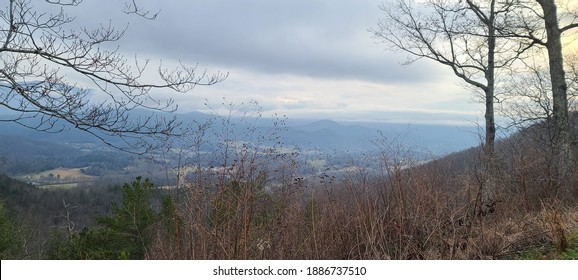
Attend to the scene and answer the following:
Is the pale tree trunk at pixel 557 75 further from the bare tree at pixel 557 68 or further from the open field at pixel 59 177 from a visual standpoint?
the open field at pixel 59 177

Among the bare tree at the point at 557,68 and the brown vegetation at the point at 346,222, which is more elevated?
the bare tree at the point at 557,68

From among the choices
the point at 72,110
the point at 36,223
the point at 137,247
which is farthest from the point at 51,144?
the point at 72,110

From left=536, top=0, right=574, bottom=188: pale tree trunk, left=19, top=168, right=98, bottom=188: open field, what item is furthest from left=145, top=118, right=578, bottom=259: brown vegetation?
left=19, top=168, right=98, bottom=188: open field

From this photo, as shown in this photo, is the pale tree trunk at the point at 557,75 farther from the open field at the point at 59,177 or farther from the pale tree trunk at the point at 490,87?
the open field at the point at 59,177

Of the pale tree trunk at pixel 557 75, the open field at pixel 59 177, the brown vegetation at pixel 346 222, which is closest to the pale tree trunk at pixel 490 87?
the pale tree trunk at pixel 557 75

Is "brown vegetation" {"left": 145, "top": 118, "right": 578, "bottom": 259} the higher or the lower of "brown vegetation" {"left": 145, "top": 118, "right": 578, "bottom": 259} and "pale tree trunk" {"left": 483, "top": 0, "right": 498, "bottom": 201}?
the lower

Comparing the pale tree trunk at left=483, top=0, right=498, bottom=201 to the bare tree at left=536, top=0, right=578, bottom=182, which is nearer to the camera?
the bare tree at left=536, top=0, right=578, bottom=182

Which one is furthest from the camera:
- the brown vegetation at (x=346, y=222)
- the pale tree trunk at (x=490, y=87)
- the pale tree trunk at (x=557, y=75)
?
the pale tree trunk at (x=490, y=87)

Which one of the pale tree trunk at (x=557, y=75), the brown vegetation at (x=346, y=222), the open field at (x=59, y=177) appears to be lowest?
the open field at (x=59, y=177)

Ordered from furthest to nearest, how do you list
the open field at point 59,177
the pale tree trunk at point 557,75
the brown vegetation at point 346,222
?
the open field at point 59,177 → the pale tree trunk at point 557,75 → the brown vegetation at point 346,222

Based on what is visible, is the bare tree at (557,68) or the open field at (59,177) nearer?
the bare tree at (557,68)

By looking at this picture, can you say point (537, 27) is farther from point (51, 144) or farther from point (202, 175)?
point (51, 144)

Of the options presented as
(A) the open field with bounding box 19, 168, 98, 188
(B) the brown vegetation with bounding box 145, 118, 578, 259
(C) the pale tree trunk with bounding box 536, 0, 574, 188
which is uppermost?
(C) the pale tree trunk with bounding box 536, 0, 574, 188

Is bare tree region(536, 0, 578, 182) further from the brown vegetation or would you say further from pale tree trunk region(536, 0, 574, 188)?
the brown vegetation
